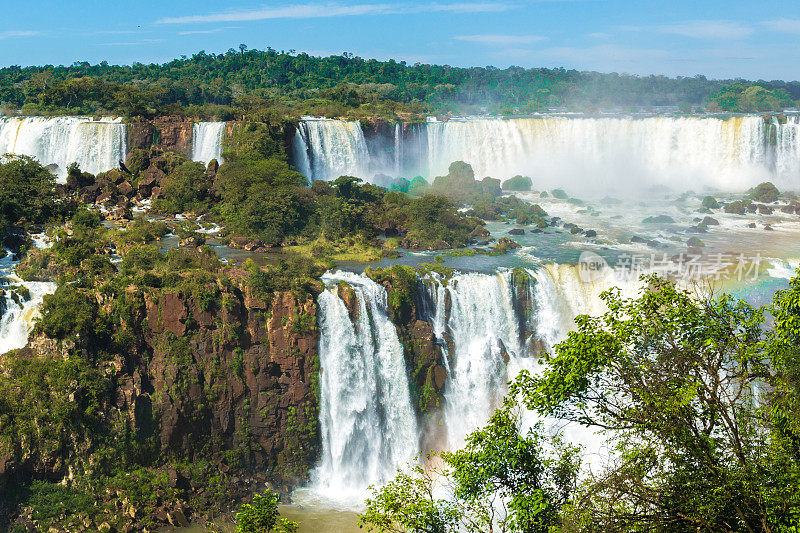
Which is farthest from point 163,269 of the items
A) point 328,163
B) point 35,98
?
point 35,98

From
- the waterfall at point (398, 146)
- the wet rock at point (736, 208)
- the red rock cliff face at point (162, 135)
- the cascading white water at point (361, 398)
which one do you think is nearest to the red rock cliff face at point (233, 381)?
the cascading white water at point (361, 398)

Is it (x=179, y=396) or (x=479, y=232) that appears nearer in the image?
(x=179, y=396)

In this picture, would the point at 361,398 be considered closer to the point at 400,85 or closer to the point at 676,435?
the point at 676,435

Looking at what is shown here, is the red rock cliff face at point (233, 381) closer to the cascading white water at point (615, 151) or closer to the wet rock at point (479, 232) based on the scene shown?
the wet rock at point (479, 232)

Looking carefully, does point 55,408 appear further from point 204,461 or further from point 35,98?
point 35,98

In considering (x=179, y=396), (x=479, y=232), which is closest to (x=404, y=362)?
(x=179, y=396)

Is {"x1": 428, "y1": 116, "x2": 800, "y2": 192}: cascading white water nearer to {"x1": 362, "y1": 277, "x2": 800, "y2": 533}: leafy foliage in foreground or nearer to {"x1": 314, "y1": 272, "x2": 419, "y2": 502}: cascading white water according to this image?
{"x1": 314, "y1": 272, "x2": 419, "y2": 502}: cascading white water
